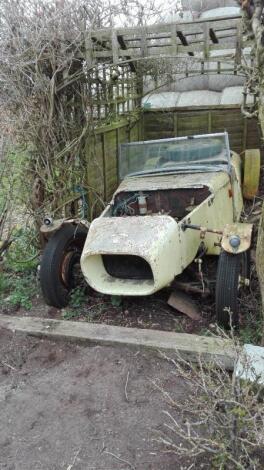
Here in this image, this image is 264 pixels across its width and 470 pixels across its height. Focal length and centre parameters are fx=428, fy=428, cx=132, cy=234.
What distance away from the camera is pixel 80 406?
9.39ft

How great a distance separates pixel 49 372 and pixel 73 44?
356 cm

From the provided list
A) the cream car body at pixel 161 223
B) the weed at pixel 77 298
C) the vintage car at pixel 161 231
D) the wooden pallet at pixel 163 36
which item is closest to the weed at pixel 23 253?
the vintage car at pixel 161 231

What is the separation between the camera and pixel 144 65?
805 cm

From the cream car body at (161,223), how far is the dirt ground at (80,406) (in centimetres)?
78

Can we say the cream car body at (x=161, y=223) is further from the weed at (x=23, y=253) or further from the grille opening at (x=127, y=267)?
the weed at (x=23, y=253)

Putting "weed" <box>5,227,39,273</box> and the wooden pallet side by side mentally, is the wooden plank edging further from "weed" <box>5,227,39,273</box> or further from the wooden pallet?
the wooden pallet

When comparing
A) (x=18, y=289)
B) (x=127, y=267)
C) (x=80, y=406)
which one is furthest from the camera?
(x=18, y=289)

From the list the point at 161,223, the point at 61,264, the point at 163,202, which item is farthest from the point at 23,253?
the point at 161,223

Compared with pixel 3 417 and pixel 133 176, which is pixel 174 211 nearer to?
pixel 133 176

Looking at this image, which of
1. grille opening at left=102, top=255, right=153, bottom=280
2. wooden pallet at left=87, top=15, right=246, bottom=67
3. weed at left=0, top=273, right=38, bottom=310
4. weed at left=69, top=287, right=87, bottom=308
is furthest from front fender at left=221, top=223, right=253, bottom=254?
weed at left=0, top=273, right=38, bottom=310

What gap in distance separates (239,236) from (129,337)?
1.30 meters

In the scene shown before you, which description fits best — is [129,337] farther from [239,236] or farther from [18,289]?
[18,289]

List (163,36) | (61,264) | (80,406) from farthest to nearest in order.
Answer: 1. (163,36)
2. (61,264)
3. (80,406)

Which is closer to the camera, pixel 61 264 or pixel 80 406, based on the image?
pixel 80 406
